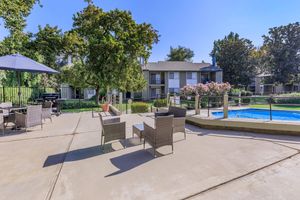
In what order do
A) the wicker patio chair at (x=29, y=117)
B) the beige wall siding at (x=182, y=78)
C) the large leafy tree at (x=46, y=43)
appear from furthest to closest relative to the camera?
the beige wall siding at (x=182, y=78), the large leafy tree at (x=46, y=43), the wicker patio chair at (x=29, y=117)

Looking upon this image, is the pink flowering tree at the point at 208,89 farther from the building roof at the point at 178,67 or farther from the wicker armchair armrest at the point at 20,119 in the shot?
the building roof at the point at 178,67

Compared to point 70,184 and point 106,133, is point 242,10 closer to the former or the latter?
point 106,133

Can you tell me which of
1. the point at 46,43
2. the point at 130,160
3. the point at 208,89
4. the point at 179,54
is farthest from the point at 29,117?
the point at 179,54

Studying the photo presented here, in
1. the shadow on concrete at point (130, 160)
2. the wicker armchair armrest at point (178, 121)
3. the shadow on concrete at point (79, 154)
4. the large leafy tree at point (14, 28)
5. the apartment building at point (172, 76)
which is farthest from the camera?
the apartment building at point (172, 76)

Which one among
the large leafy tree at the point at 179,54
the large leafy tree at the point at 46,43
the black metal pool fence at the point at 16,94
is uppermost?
the large leafy tree at the point at 179,54

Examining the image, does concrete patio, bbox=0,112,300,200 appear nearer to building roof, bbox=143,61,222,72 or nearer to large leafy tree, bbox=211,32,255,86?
building roof, bbox=143,61,222,72

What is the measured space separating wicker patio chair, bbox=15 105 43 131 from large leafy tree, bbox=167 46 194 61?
45.5m

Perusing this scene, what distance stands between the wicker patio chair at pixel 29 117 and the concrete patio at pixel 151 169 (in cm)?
81

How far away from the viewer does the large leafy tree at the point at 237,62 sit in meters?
36.3

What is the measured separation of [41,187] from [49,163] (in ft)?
3.35

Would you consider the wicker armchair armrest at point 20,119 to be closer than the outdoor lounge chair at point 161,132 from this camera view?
No

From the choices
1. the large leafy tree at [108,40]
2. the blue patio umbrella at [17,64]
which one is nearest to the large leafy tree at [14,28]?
the large leafy tree at [108,40]

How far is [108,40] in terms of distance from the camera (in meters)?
15.9

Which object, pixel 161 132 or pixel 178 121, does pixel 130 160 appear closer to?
pixel 161 132
